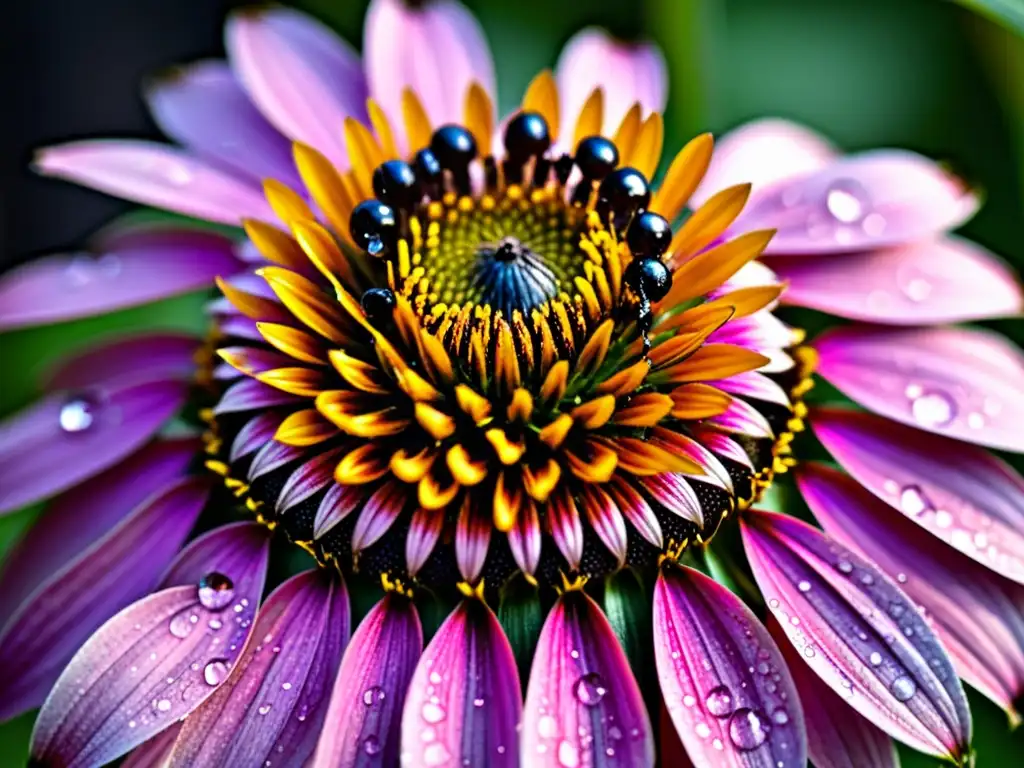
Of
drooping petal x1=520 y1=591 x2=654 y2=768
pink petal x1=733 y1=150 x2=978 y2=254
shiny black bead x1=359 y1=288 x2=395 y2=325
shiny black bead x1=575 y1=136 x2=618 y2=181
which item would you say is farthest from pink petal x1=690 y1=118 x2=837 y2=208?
drooping petal x1=520 y1=591 x2=654 y2=768

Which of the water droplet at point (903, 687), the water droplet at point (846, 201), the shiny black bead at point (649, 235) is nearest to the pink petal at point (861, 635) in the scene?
the water droplet at point (903, 687)

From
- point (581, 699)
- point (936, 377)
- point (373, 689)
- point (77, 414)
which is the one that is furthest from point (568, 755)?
point (77, 414)

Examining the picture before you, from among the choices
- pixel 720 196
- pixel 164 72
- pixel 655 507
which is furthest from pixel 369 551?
pixel 164 72

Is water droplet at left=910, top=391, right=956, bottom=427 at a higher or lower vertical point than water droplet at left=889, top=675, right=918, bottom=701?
higher

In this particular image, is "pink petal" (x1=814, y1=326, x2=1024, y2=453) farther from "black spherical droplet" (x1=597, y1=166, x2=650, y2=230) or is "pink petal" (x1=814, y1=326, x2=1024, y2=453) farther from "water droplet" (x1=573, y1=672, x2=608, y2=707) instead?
"water droplet" (x1=573, y1=672, x2=608, y2=707)

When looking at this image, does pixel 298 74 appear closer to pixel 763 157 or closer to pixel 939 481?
pixel 763 157

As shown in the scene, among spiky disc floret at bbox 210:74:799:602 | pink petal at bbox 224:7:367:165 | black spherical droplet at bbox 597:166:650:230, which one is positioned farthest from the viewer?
pink petal at bbox 224:7:367:165

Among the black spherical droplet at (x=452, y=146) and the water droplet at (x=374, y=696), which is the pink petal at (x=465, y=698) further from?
the black spherical droplet at (x=452, y=146)
